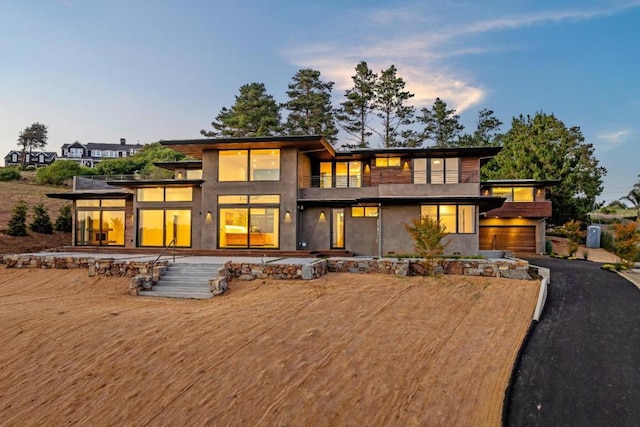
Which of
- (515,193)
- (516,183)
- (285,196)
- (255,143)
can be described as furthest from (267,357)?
(515,193)

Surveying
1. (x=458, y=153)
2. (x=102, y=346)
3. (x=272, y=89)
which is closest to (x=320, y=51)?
(x=458, y=153)

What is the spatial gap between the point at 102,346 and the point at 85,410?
211 centimetres

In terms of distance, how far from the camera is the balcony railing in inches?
724

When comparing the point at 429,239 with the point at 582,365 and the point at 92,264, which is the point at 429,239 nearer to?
the point at 582,365

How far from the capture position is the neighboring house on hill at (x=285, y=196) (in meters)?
17.5

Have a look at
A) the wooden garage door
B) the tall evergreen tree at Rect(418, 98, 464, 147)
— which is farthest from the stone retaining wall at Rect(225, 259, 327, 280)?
the tall evergreen tree at Rect(418, 98, 464, 147)

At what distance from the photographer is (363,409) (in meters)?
5.09

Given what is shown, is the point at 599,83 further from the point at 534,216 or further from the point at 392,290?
the point at 392,290

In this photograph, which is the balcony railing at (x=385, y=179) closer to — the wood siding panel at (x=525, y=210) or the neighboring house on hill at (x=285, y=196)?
the neighboring house on hill at (x=285, y=196)

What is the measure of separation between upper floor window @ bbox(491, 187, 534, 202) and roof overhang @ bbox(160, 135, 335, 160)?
1363 cm

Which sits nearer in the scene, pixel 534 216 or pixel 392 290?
pixel 392 290

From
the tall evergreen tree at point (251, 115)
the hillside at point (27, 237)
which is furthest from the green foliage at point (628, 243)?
the tall evergreen tree at point (251, 115)

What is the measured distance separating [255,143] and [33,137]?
79.5m

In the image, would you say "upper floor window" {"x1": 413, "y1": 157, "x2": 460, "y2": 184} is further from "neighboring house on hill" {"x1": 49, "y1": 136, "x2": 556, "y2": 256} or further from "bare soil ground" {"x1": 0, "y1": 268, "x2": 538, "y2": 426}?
"bare soil ground" {"x1": 0, "y1": 268, "x2": 538, "y2": 426}
